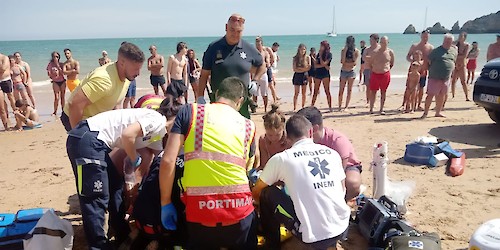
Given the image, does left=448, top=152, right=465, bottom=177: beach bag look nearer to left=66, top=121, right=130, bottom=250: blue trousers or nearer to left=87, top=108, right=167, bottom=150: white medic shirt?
left=87, top=108, right=167, bottom=150: white medic shirt

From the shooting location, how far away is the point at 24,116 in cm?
876

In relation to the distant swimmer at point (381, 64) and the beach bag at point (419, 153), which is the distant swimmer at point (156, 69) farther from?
the beach bag at point (419, 153)

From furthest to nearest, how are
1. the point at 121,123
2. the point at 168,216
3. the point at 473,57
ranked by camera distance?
the point at 473,57, the point at 121,123, the point at 168,216

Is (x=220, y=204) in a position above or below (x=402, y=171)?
above

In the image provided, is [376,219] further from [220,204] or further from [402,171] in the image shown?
[402,171]

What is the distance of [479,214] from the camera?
3893mm

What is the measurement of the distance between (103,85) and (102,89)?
3cm

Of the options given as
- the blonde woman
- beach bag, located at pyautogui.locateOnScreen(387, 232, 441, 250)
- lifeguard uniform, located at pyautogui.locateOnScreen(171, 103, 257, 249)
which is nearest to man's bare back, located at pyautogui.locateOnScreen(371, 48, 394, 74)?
the blonde woman

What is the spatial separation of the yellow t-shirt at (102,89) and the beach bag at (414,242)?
251cm

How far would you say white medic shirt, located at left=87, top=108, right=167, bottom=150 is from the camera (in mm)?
2934

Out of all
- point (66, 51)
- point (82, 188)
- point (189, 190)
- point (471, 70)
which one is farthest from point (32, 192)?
point (471, 70)

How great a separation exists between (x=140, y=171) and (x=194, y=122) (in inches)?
48.1

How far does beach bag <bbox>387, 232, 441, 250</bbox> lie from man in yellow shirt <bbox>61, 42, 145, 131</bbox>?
2.41 metres

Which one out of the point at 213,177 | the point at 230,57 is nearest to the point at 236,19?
the point at 230,57
